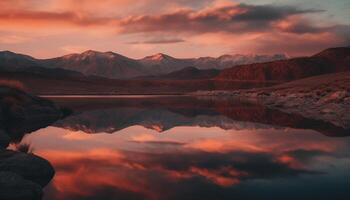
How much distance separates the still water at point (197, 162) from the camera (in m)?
11.2

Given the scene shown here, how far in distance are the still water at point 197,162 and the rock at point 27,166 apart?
0.43 metres

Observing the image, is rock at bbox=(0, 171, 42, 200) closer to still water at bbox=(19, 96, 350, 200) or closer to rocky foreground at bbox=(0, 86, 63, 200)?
rocky foreground at bbox=(0, 86, 63, 200)

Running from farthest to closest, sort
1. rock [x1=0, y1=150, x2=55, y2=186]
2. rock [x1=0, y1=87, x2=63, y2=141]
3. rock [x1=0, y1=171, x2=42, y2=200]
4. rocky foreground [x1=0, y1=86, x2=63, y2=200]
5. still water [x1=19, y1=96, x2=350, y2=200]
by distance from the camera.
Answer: rock [x1=0, y1=87, x2=63, y2=141] < rock [x1=0, y1=150, x2=55, y2=186] < still water [x1=19, y1=96, x2=350, y2=200] < rocky foreground [x1=0, y1=86, x2=63, y2=200] < rock [x1=0, y1=171, x2=42, y2=200]

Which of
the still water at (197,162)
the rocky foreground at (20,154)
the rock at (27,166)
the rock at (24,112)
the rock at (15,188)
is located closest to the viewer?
the rock at (15,188)

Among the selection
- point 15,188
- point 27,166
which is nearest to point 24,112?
point 27,166

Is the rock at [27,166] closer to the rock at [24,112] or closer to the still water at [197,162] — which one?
the still water at [197,162]

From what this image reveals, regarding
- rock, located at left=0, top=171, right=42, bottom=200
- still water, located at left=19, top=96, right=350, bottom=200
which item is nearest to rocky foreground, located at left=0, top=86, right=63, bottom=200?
rock, located at left=0, top=171, right=42, bottom=200

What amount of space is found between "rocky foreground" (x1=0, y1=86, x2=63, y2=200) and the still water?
513 millimetres

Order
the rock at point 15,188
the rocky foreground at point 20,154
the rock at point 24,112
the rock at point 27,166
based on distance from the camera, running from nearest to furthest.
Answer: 1. the rock at point 15,188
2. the rocky foreground at point 20,154
3. the rock at point 27,166
4. the rock at point 24,112

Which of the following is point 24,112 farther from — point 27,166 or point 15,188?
point 15,188

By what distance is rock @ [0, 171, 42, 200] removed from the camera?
9.92m

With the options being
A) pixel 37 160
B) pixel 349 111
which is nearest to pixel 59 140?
pixel 37 160

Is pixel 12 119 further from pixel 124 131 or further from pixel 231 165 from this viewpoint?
pixel 231 165

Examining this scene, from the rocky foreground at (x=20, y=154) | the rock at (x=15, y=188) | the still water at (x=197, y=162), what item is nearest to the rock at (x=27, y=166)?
the rocky foreground at (x=20, y=154)
